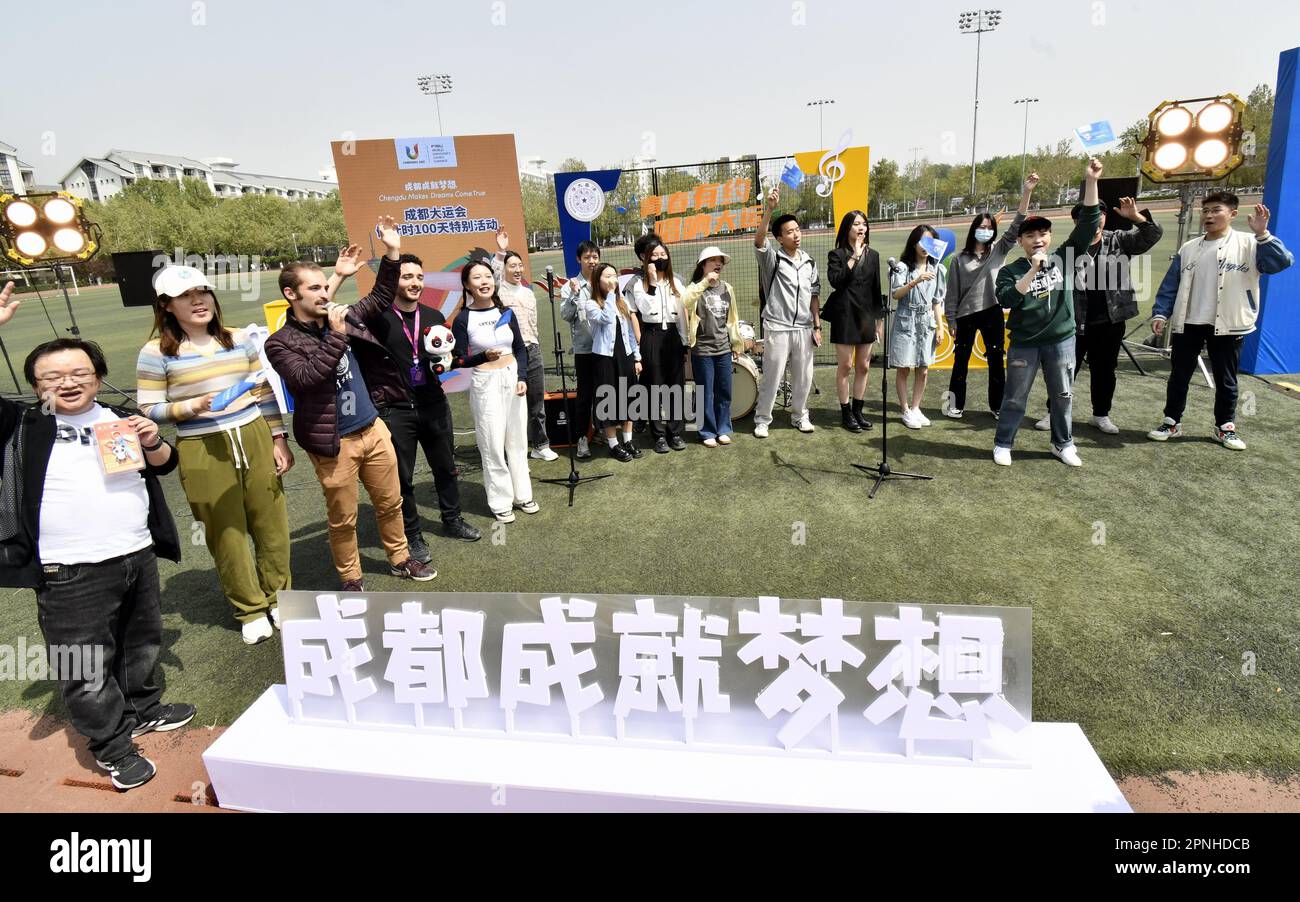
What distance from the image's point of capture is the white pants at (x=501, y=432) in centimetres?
473

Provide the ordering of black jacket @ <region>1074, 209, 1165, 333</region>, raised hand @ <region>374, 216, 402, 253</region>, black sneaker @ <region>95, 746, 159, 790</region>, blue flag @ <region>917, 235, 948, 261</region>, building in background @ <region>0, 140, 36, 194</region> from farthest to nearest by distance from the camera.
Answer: building in background @ <region>0, 140, 36, 194</region> < black jacket @ <region>1074, 209, 1165, 333</region> < blue flag @ <region>917, 235, 948, 261</region> < raised hand @ <region>374, 216, 402, 253</region> < black sneaker @ <region>95, 746, 159, 790</region>

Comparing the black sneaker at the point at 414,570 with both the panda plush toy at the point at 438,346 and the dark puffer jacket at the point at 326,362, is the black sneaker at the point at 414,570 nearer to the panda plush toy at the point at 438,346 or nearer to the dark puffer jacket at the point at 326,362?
the dark puffer jacket at the point at 326,362

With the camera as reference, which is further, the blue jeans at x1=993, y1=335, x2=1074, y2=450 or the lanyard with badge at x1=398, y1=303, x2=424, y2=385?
the blue jeans at x1=993, y1=335, x2=1074, y2=450

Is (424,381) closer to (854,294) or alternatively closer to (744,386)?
(744,386)

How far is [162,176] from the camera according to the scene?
275 ft

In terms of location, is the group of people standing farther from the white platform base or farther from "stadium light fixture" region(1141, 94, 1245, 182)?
"stadium light fixture" region(1141, 94, 1245, 182)

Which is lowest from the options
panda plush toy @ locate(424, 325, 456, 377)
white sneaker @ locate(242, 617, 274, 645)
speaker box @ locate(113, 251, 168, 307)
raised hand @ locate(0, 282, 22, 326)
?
white sneaker @ locate(242, 617, 274, 645)

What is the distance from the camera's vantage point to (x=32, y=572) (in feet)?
8.50

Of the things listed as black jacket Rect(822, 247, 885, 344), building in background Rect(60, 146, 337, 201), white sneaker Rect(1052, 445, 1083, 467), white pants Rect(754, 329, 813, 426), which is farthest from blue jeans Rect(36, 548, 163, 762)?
building in background Rect(60, 146, 337, 201)

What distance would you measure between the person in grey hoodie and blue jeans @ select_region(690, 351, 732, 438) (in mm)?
2288

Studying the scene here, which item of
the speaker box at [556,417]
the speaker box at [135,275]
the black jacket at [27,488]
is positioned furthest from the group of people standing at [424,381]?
the speaker box at [135,275]

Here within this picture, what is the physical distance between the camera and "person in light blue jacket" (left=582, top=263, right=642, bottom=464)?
5.74 meters

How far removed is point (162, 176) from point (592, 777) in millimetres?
107296
